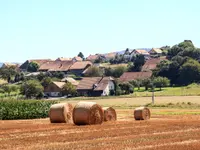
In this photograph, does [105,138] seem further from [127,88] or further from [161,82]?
[161,82]

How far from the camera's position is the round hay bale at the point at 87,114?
30.5 metres

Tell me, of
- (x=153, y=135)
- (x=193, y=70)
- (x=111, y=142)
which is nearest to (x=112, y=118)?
(x=153, y=135)

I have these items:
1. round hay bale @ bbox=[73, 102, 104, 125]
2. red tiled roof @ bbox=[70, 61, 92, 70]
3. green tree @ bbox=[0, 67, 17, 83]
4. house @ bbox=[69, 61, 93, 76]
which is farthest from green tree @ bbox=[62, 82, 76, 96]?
round hay bale @ bbox=[73, 102, 104, 125]

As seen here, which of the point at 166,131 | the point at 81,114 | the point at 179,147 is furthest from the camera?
the point at 81,114

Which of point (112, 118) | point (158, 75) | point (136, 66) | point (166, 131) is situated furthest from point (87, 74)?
point (166, 131)

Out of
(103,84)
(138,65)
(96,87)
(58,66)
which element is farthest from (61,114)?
(58,66)

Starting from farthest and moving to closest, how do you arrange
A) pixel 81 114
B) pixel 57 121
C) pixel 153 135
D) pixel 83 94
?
pixel 83 94, pixel 57 121, pixel 81 114, pixel 153 135

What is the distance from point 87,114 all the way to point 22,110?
16509 mm

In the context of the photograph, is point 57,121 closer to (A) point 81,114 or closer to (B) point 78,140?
(A) point 81,114

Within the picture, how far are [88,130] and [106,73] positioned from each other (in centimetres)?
12373

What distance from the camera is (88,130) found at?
2686 cm

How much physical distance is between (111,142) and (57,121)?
44.9 feet

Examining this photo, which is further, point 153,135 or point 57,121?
point 57,121

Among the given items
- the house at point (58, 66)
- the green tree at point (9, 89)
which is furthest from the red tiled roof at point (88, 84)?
the house at point (58, 66)
